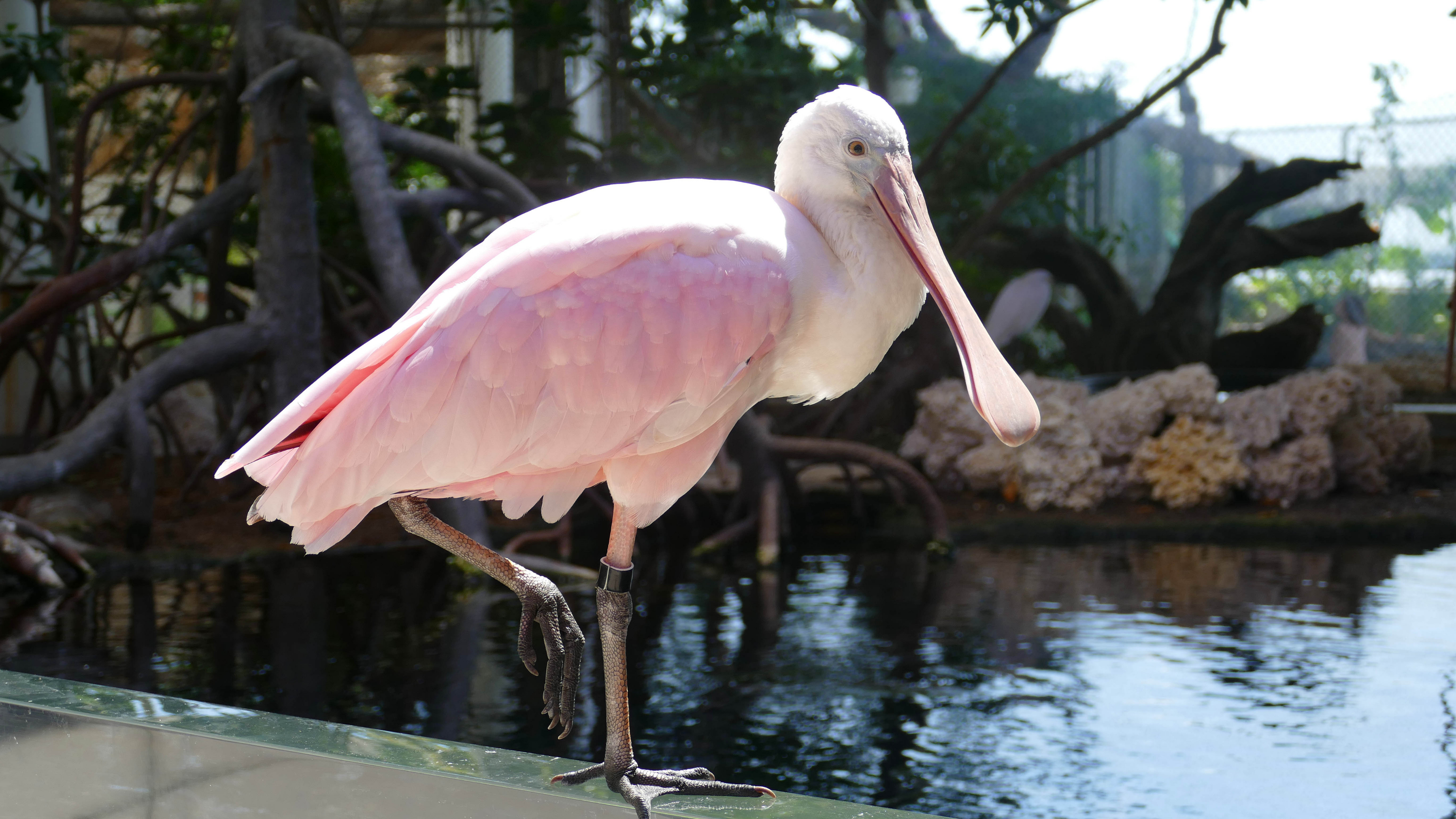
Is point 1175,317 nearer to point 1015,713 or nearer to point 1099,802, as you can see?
point 1015,713

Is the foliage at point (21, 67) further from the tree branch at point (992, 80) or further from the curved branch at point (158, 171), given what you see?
the tree branch at point (992, 80)

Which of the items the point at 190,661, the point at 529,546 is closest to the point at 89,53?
the point at 529,546

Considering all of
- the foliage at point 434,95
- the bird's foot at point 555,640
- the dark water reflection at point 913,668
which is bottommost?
the dark water reflection at point 913,668

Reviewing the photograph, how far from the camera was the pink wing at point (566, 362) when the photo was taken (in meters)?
1.62

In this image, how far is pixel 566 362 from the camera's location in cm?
168

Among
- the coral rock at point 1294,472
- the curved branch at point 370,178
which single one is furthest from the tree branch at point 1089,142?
the curved branch at point 370,178

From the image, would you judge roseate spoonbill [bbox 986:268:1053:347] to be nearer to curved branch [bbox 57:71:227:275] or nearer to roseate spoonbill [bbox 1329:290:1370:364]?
roseate spoonbill [bbox 1329:290:1370:364]

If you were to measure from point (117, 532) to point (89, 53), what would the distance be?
5570 mm

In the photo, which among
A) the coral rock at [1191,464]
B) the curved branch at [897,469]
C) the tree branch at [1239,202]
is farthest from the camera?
the tree branch at [1239,202]

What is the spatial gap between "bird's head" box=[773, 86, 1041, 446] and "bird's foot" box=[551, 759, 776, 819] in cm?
62

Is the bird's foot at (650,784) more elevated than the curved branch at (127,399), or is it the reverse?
the curved branch at (127,399)

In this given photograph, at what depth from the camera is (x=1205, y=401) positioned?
7.30m

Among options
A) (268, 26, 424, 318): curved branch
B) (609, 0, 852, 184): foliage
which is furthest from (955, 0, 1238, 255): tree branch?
(268, 26, 424, 318): curved branch

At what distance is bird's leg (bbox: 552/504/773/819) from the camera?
166 cm
